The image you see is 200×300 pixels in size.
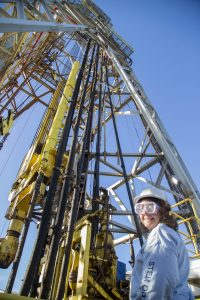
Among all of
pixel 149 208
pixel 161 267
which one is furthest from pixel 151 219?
pixel 161 267

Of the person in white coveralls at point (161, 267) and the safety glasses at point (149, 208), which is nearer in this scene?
the person in white coveralls at point (161, 267)

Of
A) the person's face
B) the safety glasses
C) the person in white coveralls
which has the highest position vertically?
the safety glasses

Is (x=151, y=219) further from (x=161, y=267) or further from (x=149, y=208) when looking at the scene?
(x=161, y=267)

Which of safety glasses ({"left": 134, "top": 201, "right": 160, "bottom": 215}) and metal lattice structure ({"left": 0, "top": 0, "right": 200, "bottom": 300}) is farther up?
metal lattice structure ({"left": 0, "top": 0, "right": 200, "bottom": 300})

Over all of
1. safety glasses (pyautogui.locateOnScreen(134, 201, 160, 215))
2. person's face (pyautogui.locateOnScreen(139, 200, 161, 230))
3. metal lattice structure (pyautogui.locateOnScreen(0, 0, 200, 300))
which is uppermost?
metal lattice structure (pyautogui.locateOnScreen(0, 0, 200, 300))

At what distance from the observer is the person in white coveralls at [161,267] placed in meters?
1.28

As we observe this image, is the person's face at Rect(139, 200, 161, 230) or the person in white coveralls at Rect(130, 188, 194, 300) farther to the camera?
the person's face at Rect(139, 200, 161, 230)

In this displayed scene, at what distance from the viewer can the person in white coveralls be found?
128 cm

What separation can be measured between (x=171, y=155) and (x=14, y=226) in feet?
14.2

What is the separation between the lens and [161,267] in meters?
1.32

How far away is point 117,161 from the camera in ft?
29.0

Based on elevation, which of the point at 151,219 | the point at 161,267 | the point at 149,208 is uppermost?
the point at 149,208

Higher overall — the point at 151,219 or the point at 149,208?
the point at 149,208

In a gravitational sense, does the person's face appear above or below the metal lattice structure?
below
